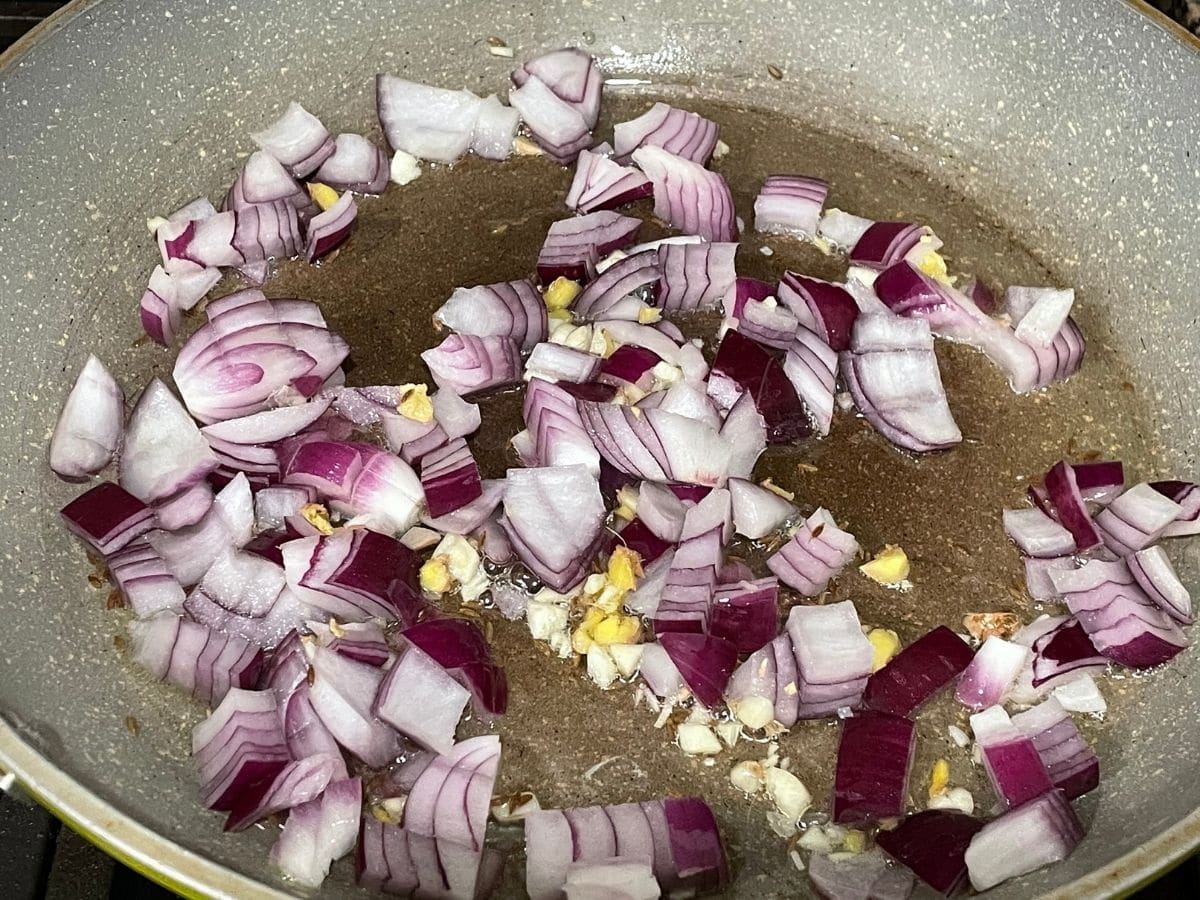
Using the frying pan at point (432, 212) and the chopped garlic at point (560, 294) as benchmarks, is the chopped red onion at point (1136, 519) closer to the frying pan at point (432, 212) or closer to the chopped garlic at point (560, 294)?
the frying pan at point (432, 212)

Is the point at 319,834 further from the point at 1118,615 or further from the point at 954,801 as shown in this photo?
the point at 1118,615

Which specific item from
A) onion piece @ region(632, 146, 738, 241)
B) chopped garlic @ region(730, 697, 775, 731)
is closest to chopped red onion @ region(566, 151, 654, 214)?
onion piece @ region(632, 146, 738, 241)

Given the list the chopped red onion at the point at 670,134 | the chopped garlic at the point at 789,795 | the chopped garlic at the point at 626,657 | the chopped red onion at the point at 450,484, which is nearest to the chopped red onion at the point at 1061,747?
the chopped garlic at the point at 789,795

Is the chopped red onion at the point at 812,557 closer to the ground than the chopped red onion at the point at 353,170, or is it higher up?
closer to the ground

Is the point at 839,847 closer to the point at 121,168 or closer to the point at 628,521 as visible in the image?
the point at 628,521

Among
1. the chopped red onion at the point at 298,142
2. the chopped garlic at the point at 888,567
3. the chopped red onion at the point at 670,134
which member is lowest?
the chopped garlic at the point at 888,567

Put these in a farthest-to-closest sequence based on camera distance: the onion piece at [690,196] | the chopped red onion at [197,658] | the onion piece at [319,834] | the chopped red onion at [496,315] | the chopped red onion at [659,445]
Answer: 1. the onion piece at [690,196]
2. the chopped red onion at [496,315]
3. the chopped red onion at [659,445]
4. the chopped red onion at [197,658]
5. the onion piece at [319,834]

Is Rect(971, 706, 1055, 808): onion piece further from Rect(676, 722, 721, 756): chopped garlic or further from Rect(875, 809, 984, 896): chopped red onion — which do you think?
Rect(676, 722, 721, 756): chopped garlic

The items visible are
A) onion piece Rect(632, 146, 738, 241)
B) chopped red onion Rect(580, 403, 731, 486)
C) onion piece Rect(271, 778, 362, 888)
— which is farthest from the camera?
onion piece Rect(632, 146, 738, 241)
